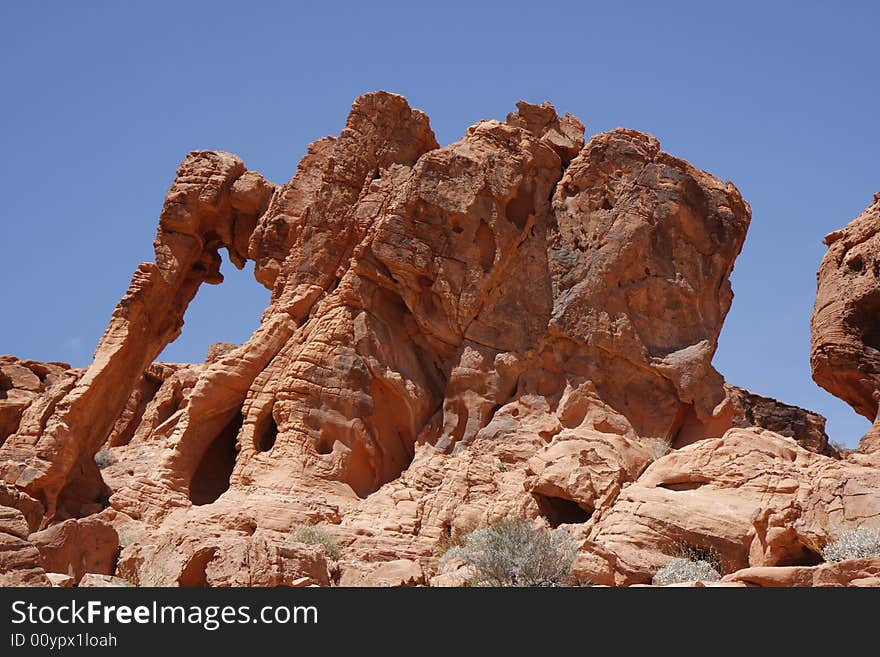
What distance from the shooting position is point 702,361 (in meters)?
25.7

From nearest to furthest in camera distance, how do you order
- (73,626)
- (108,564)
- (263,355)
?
1. (73,626)
2. (108,564)
3. (263,355)

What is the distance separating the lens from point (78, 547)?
60.4ft

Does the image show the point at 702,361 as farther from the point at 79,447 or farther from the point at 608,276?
the point at 79,447

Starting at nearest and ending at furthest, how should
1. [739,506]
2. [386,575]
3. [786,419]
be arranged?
[386,575] < [739,506] < [786,419]

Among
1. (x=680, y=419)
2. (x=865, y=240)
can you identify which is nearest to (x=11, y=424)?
(x=680, y=419)

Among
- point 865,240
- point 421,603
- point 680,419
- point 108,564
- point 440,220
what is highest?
point 440,220

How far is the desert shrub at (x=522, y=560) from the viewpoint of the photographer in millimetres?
15422

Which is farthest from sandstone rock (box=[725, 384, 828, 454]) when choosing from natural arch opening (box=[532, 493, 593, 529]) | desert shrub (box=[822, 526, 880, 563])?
desert shrub (box=[822, 526, 880, 563])

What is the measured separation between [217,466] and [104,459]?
3.86m

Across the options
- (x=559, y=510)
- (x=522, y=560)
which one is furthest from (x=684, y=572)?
(x=559, y=510)

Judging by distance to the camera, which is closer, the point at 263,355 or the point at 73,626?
the point at 73,626

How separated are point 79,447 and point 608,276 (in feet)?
38.4

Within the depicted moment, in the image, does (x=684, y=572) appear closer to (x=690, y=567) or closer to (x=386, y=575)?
(x=690, y=567)

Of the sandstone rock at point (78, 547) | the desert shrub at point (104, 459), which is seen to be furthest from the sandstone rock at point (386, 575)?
the desert shrub at point (104, 459)
